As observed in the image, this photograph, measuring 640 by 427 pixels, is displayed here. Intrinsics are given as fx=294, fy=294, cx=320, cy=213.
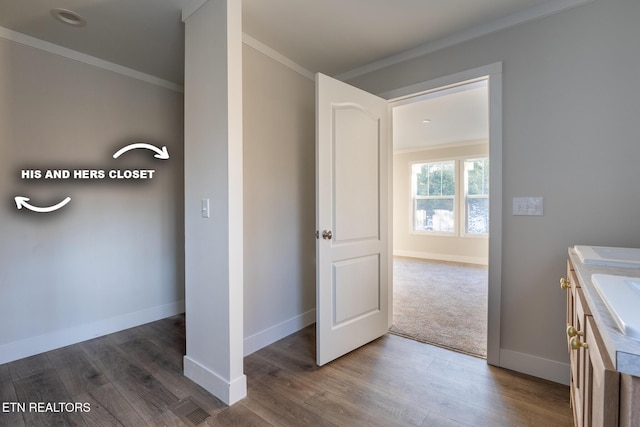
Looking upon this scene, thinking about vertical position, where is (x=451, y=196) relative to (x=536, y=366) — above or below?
above

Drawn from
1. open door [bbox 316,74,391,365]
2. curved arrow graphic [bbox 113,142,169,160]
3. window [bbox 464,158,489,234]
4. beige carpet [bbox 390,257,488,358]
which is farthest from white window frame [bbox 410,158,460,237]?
curved arrow graphic [bbox 113,142,169,160]

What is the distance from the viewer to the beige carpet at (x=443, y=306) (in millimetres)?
2551

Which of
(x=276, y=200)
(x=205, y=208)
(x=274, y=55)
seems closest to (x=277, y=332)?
(x=276, y=200)

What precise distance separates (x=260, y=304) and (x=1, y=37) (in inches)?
107

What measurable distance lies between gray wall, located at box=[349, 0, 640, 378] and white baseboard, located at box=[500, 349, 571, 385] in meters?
0.02

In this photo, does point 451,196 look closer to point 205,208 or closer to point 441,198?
point 441,198

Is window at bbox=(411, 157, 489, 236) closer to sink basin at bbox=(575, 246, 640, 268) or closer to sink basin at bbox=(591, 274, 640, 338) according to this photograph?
sink basin at bbox=(575, 246, 640, 268)

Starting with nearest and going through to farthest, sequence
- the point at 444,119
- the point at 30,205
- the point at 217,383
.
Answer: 1. the point at 217,383
2. the point at 30,205
3. the point at 444,119

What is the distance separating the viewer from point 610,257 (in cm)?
129

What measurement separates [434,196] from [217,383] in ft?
19.1

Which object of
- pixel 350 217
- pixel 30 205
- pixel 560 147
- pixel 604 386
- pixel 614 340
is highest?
pixel 560 147

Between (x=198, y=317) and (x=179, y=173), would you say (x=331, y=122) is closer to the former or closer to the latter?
(x=198, y=317)

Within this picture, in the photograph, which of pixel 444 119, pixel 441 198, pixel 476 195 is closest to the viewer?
pixel 444 119

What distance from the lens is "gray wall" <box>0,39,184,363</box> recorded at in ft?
7.20
